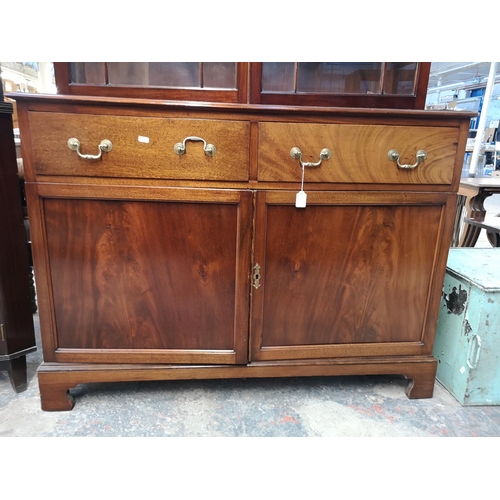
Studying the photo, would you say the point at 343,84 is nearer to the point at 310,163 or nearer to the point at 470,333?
the point at 310,163

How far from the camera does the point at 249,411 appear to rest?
3.80 feet

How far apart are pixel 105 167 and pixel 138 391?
741mm

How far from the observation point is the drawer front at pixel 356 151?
39.3 inches

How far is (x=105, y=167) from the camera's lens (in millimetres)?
973

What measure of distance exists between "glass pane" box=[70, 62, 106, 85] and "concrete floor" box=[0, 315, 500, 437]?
0.98 metres

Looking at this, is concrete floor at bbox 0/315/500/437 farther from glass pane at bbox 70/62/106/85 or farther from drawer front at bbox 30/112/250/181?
glass pane at bbox 70/62/106/85

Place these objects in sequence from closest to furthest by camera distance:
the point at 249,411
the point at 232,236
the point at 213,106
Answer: the point at 213,106 → the point at 232,236 → the point at 249,411

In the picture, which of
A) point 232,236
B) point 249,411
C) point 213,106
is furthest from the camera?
point 249,411

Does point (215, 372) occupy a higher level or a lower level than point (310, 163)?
lower

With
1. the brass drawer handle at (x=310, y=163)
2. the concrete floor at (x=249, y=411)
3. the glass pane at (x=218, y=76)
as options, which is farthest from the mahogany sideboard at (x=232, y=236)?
the glass pane at (x=218, y=76)

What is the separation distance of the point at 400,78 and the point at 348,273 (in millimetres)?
630

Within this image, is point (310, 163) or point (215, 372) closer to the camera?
point (310, 163)

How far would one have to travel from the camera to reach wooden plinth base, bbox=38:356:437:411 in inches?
43.5

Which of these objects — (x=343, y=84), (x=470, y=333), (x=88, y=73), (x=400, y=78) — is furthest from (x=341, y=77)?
(x=470, y=333)
